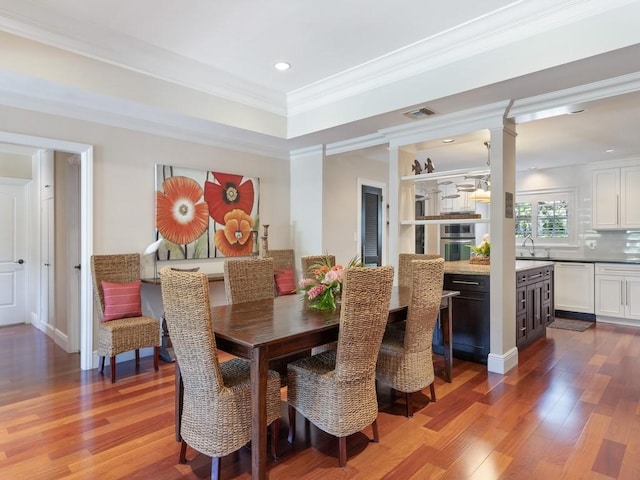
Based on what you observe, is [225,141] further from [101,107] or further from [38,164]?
[38,164]

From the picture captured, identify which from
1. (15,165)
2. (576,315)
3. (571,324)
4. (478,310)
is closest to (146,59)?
(15,165)

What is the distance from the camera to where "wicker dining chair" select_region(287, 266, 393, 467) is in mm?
2014

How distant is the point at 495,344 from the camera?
11.7ft

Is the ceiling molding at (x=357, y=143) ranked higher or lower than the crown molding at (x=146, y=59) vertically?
lower

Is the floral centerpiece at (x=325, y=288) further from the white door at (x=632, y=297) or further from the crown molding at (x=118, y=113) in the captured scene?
the white door at (x=632, y=297)

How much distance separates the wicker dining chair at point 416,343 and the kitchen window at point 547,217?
198 inches

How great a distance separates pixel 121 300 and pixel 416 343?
266 centimetres

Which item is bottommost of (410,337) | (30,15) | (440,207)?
(410,337)

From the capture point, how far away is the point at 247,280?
300 centimetres

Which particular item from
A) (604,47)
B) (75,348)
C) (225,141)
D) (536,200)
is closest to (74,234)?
(75,348)

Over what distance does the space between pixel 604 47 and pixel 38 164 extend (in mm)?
6128

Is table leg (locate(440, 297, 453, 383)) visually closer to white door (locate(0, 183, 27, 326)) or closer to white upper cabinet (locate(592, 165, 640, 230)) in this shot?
white upper cabinet (locate(592, 165, 640, 230))

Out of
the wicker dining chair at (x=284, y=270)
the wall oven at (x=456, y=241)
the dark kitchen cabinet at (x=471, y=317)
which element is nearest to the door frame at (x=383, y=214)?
the wicker dining chair at (x=284, y=270)

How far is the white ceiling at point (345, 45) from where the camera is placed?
2646 mm
